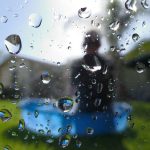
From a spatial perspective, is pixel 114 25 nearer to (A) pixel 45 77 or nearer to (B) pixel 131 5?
(B) pixel 131 5

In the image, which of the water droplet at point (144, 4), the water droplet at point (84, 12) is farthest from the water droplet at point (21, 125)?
the water droplet at point (144, 4)

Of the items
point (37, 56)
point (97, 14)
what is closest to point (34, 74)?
point (37, 56)

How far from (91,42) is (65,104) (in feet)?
0.46

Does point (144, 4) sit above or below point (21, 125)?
above

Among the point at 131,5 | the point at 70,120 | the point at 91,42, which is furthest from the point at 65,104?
the point at 131,5

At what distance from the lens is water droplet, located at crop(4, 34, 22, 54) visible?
0.59m

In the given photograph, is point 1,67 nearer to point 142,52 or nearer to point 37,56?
point 37,56

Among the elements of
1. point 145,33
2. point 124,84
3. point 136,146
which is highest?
point 145,33

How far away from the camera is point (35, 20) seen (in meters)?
0.61

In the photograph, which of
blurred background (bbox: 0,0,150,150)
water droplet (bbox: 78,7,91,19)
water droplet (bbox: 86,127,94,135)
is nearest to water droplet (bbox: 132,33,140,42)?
blurred background (bbox: 0,0,150,150)

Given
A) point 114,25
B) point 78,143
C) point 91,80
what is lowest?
point 78,143

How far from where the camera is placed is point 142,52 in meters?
0.65

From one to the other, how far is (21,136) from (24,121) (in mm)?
29

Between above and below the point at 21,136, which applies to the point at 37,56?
above
